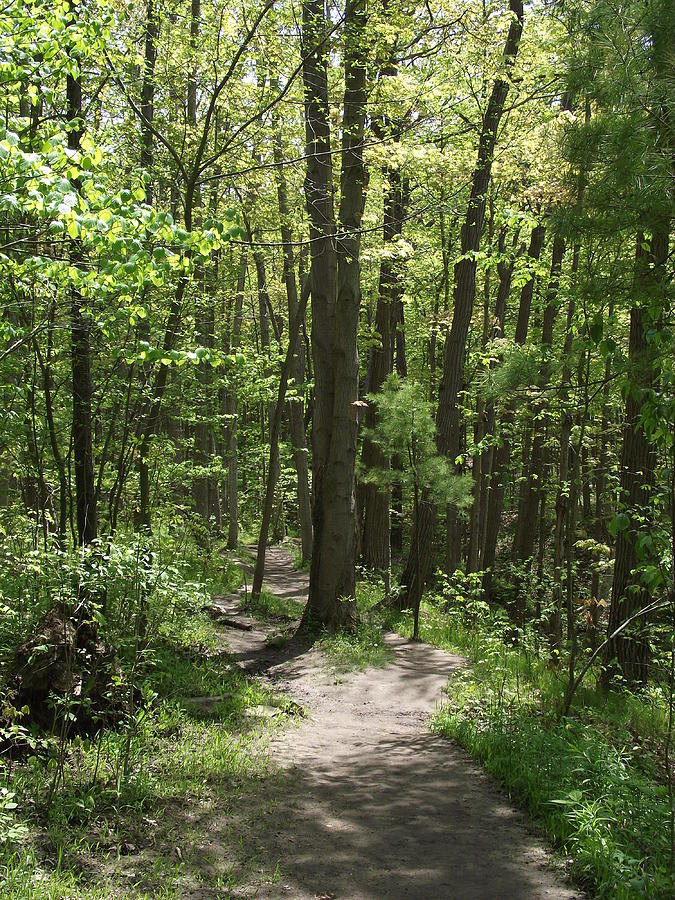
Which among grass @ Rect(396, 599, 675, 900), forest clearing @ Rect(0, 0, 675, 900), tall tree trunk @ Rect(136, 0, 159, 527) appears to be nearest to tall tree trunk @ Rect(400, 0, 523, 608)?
forest clearing @ Rect(0, 0, 675, 900)

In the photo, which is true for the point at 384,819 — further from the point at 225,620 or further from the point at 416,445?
the point at 416,445

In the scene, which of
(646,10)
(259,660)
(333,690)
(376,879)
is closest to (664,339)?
(646,10)

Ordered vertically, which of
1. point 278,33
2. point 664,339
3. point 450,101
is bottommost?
point 664,339

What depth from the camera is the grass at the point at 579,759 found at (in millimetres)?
3561

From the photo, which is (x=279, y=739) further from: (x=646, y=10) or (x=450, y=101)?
(x=450, y=101)

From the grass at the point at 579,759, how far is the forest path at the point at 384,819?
182 mm

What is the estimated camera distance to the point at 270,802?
4.48 metres

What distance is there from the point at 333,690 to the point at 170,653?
1882 millimetres

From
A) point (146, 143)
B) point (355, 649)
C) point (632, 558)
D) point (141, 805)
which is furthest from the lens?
point (355, 649)

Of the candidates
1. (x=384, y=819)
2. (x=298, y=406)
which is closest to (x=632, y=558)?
(x=384, y=819)

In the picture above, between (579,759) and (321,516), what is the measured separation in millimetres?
5755

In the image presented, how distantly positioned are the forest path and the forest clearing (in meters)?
0.03

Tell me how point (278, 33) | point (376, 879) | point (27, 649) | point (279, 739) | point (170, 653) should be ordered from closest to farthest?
point (376, 879) → point (27, 649) → point (279, 739) → point (170, 653) → point (278, 33)

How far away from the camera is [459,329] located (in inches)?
439
